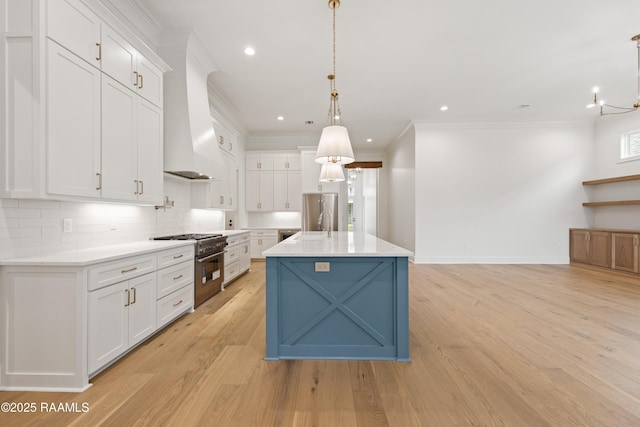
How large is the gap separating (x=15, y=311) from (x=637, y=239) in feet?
26.5

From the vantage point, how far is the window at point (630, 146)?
18.1 ft

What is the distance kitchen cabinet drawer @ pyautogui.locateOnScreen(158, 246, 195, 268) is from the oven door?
205 mm

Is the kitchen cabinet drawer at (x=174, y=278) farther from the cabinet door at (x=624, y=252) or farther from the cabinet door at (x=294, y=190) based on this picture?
the cabinet door at (x=624, y=252)

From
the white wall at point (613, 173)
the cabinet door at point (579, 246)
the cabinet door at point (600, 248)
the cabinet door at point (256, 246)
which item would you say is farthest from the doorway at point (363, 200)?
the white wall at point (613, 173)

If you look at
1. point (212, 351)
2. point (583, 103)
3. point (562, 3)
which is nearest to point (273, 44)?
point (562, 3)

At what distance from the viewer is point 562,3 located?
2.82 meters

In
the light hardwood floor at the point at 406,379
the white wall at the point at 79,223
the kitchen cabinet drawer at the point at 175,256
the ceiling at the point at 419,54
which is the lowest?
the light hardwood floor at the point at 406,379

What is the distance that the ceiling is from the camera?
2.91 meters

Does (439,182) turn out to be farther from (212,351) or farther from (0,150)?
(0,150)

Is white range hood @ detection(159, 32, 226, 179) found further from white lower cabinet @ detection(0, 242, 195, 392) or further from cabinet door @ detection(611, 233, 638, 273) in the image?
cabinet door @ detection(611, 233, 638, 273)

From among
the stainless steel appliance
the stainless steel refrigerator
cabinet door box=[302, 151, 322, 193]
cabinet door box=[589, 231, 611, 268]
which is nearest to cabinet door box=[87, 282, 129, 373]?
the stainless steel appliance

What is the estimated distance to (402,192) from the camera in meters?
7.34

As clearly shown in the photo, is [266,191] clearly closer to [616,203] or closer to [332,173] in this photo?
[332,173]

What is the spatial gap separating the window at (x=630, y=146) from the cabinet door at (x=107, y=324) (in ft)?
27.6
